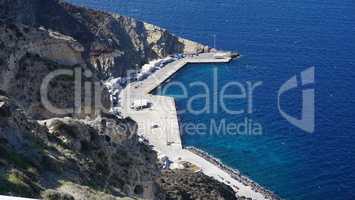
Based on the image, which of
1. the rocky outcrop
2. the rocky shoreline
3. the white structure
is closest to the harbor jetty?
the rocky shoreline

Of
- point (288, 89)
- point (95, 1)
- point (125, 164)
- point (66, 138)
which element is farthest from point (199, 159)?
point (95, 1)

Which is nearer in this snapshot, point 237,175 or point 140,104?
point 237,175

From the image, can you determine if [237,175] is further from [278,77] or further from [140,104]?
[278,77]

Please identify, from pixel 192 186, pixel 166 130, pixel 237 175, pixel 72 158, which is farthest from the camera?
pixel 166 130

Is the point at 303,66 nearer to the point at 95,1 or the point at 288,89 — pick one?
the point at 288,89

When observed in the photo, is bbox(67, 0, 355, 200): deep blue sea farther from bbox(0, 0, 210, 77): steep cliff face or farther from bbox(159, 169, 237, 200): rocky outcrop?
bbox(159, 169, 237, 200): rocky outcrop

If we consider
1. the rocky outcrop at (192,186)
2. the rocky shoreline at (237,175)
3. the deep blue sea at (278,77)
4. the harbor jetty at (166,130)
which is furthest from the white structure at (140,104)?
the rocky outcrop at (192,186)

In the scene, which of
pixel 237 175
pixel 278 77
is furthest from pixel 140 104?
pixel 278 77
